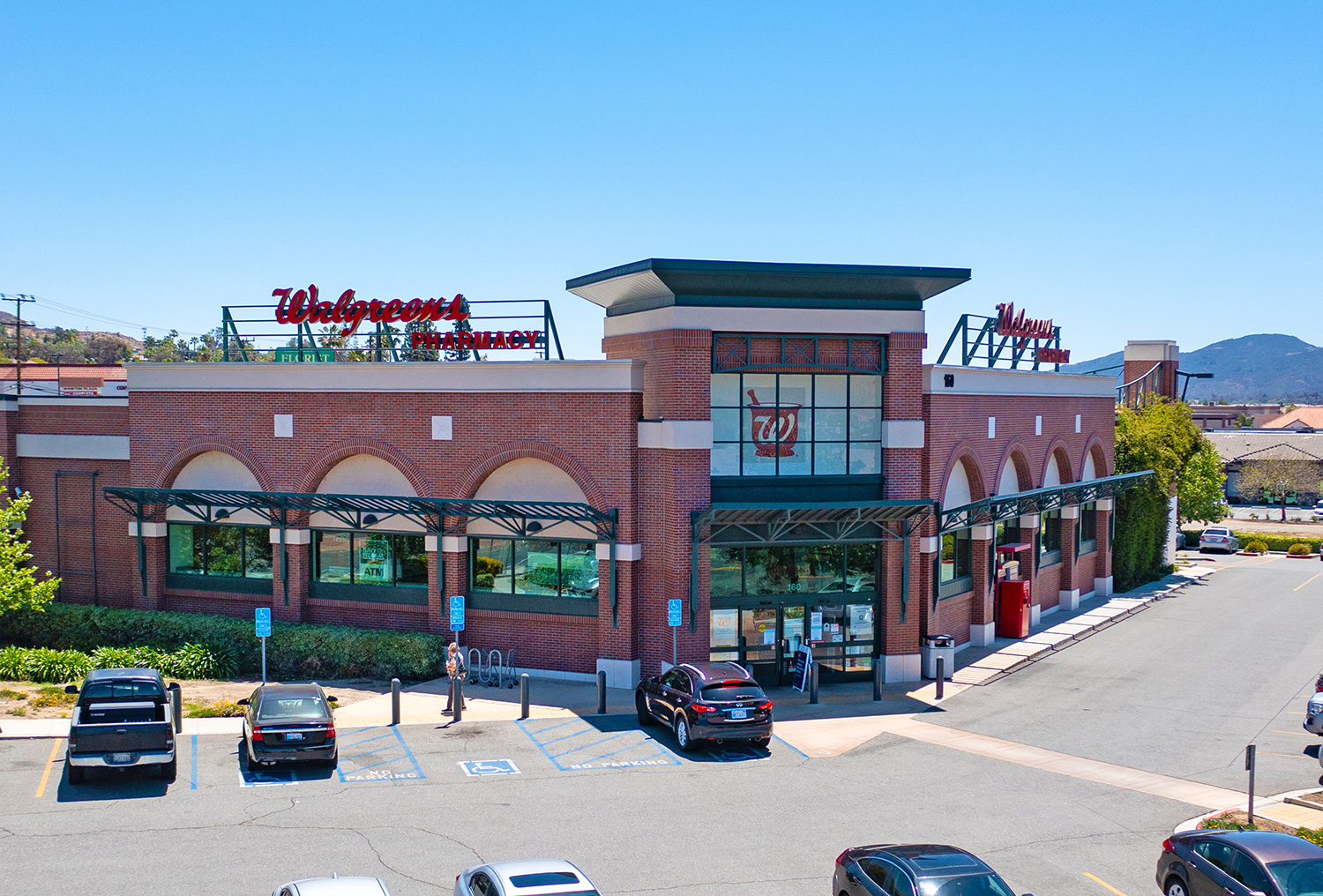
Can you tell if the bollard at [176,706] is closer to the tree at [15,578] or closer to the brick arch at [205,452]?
the tree at [15,578]

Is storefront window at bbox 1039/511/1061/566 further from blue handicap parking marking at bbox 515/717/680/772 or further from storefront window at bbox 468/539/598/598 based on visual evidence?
blue handicap parking marking at bbox 515/717/680/772

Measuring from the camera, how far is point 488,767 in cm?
2114

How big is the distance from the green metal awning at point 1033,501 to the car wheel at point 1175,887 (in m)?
15.6

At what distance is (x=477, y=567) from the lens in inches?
1177

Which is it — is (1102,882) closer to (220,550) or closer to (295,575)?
(295,575)

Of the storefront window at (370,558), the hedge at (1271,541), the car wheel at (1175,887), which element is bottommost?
the hedge at (1271,541)

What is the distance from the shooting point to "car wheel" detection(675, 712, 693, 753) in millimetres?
22359

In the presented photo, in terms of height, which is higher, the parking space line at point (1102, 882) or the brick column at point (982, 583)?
the brick column at point (982, 583)

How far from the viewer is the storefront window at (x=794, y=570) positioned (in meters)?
28.3

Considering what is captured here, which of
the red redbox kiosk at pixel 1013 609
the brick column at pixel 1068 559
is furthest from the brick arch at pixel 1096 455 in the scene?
the red redbox kiosk at pixel 1013 609

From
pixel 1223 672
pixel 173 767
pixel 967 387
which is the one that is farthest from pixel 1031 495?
pixel 173 767

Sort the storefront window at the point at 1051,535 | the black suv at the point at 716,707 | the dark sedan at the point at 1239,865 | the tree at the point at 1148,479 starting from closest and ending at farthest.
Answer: the dark sedan at the point at 1239,865, the black suv at the point at 716,707, the storefront window at the point at 1051,535, the tree at the point at 1148,479

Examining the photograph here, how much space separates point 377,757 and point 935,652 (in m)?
15.6

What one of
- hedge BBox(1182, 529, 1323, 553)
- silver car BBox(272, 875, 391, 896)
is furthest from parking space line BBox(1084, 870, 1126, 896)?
hedge BBox(1182, 529, 1323, 553)
